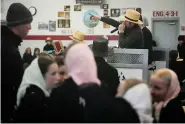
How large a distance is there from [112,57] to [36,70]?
237cm

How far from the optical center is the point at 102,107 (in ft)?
6.05

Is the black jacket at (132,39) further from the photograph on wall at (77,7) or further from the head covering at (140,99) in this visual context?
the photograph on wall at (77,7)

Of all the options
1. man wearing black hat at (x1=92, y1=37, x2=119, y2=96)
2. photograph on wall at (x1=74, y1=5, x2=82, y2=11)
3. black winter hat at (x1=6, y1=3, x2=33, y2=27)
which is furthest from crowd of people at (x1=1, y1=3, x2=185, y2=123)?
photograph on wall at (x1=74, y1=5, x2=82, y2=11)

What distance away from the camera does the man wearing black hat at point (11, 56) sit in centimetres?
277

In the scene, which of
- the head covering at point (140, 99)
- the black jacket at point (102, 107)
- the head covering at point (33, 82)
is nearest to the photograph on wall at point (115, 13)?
the head covering at point (33, 82)

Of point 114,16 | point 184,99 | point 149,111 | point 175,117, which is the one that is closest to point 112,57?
point 184,99

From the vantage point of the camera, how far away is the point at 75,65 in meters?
1.96

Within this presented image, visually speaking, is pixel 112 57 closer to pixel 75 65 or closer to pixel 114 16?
pixel 75 65

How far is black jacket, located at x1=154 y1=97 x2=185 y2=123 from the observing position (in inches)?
99.5

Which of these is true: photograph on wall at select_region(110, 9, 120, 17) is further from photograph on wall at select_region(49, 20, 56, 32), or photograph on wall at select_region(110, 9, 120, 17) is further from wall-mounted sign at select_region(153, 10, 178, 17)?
photograph on wall at select_region(49, 20, 56, 32)

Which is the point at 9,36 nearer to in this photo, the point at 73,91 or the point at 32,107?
the point at 32,107

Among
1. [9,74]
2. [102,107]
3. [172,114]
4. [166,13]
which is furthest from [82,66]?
[166,13]

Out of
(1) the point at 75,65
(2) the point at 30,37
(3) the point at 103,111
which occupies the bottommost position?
(2) the point at 30,37

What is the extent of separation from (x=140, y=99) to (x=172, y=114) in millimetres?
604
